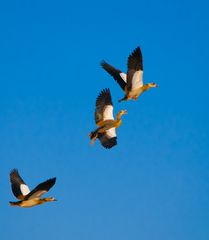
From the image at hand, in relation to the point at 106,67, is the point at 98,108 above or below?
below

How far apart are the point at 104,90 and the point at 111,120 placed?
7.80 feet

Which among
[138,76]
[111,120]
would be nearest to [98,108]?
[111,120]

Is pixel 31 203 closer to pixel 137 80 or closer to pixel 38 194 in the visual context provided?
pixel 38 194

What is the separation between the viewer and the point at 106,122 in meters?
40.1

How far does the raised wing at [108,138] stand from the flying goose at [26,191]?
5.55m

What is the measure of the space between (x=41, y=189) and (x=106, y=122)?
8.32m

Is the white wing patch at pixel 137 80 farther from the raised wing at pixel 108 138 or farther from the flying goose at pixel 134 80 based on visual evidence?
the raised wing at pixel 108 138

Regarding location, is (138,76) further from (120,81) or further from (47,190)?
(47,190)

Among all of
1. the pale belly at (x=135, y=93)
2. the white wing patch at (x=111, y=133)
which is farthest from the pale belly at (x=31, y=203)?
the pale belly at (x=135, y=93)

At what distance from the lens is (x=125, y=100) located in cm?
3762

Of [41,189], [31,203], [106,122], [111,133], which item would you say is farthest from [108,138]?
[41,189]

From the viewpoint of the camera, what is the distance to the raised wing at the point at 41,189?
32.4 m

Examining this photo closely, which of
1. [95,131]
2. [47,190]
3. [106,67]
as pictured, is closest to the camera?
[47,190]

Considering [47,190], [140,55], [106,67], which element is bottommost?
[47,190]
